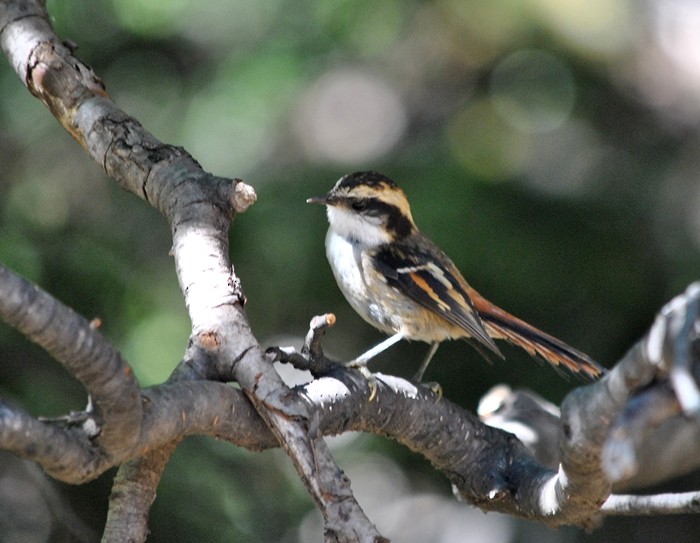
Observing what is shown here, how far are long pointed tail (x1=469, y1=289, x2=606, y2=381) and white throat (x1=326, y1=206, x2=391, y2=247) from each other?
0.46 meters

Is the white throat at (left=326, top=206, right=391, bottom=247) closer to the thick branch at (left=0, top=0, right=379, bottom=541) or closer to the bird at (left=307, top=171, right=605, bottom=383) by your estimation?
the bird at (left=307, top=171, right=605, bottom=383)

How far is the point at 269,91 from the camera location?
5.23m

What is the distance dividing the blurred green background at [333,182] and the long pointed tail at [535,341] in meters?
0.84

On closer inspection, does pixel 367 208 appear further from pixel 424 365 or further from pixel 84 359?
pixel 84 359

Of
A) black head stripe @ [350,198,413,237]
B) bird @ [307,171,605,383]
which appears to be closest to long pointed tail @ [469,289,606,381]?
bird @ [307,171,605,383]

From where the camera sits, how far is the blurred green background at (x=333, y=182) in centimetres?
498

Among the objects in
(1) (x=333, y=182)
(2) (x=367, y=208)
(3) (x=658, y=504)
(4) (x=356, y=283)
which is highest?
(1) (x=333, y=182)

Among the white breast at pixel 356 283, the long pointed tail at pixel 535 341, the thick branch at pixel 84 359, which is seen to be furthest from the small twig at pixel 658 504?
the thick branch at pixel 84 359

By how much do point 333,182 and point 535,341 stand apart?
170cm

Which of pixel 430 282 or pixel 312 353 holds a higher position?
pixel 430 282

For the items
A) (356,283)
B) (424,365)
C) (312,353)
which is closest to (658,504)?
(312,353)

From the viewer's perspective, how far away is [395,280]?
4270mm

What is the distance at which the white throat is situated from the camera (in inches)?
172

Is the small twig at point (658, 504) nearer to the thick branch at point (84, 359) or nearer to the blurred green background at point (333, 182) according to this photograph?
the thick branch at point (84, 359)
